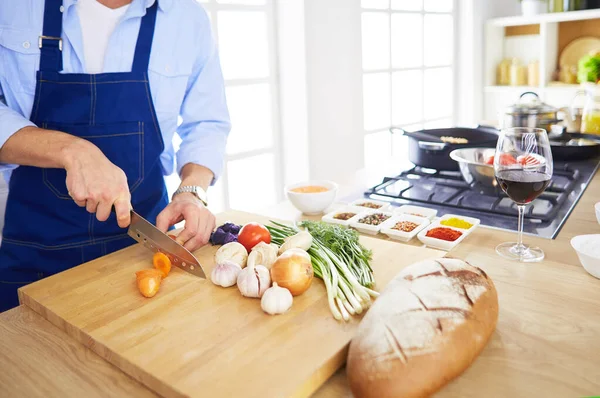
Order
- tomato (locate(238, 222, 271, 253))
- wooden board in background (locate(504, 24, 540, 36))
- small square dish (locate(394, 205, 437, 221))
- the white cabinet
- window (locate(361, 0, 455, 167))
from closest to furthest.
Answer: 1. tomato (locate(238, 222, 271, 253))
2. small square dish (locate(394, 205, 437, 221))
3. window (locate(361, 0, 455, 167))
4. the white cabinet
5. wooden board in background (locate(504, 24, 540, 36))

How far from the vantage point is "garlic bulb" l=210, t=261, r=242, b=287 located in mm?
946

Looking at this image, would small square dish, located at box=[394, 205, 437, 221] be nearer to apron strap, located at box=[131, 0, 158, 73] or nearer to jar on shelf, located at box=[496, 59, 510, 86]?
apron strap, located at box=[131, 0, 158, 73]

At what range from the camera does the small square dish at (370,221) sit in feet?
4.08

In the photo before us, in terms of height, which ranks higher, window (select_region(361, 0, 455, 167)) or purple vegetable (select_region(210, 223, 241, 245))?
window (select_region(361, 0, 455, 167))

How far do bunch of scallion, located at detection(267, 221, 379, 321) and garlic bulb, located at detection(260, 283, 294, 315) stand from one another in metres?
0.07

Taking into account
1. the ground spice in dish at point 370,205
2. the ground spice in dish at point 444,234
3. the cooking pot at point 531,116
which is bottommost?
the ground spice in dish at point 444,234

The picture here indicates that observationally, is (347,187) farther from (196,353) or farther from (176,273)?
(196,353)

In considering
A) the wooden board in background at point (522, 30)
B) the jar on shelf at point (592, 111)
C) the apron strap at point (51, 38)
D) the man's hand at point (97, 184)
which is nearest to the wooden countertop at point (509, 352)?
the man's hand at point (97, 184)

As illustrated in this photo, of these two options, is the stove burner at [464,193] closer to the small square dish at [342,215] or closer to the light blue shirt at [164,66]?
the small square dish at [342,215]

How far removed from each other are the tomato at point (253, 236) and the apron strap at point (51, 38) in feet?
1.97

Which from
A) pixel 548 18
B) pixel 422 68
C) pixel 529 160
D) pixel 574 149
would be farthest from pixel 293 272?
pixel 548 18

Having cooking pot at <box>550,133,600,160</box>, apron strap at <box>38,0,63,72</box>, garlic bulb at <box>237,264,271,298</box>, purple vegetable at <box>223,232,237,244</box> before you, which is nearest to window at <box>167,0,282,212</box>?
apron strap at <box>38,0,63,72</box>

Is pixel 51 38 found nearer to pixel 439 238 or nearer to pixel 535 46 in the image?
pixel 439 238

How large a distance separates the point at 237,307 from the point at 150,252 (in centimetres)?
34
